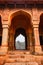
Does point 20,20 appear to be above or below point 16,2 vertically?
below

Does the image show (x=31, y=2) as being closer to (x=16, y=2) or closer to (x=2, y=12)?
(x=16, y=2)

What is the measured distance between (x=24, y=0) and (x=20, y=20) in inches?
126

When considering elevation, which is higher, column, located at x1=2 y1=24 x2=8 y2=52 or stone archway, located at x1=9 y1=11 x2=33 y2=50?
stone archway, located at x1=9 y1=11 x2=33 y2=50

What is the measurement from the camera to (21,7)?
1100 centimetres

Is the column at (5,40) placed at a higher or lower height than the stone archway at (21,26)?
lower

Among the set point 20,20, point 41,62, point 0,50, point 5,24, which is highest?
point 20,20

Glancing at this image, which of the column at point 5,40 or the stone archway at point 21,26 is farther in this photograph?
the stone archway at point 21,26

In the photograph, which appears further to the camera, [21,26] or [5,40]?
[21,26]

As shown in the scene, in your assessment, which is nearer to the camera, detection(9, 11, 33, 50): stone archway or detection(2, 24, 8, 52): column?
detection(2, 24, 8, 52): column

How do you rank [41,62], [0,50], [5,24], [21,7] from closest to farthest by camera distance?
1. [41,62]
2. [0,50]
3. [5,24]
4. [21,7]

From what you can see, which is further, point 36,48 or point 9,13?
point 9,13

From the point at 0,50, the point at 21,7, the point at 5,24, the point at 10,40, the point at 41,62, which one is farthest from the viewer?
the point at 10,40

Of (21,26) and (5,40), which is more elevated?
(21,26)

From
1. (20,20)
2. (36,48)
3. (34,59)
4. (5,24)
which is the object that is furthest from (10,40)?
(34,59)
